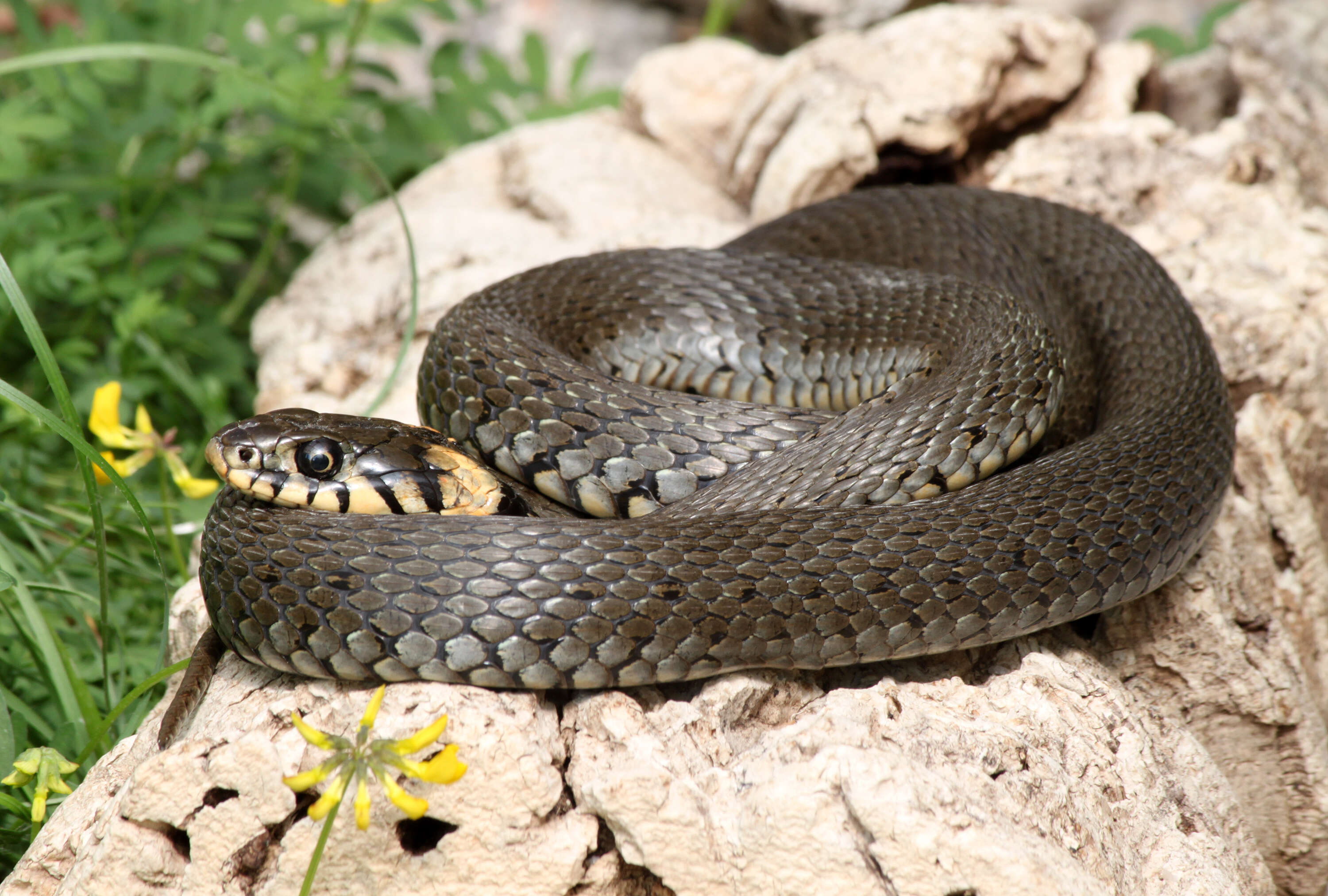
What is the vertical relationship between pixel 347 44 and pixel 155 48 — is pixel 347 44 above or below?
below

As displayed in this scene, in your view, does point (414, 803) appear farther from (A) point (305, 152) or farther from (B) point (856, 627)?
(A) point (305, 152)

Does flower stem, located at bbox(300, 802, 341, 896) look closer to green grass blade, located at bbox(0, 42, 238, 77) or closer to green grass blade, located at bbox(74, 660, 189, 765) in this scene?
green grass blade, located at bbox(74, 660, 189, 765)

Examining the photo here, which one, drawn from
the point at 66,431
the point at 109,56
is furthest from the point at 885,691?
the point at 109,56

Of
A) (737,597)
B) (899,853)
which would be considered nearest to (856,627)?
(737,597)

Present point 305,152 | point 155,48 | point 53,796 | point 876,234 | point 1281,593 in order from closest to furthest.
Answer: point 53,796, point 155,48, point 1281,593, point 876,234, point 305,152

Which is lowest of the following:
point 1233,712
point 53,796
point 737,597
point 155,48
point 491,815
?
point 53,796

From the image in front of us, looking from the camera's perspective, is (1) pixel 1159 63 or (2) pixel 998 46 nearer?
(2) pixel 998 46

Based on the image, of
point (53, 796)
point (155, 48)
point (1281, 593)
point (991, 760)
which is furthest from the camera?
point (1281, 593)
